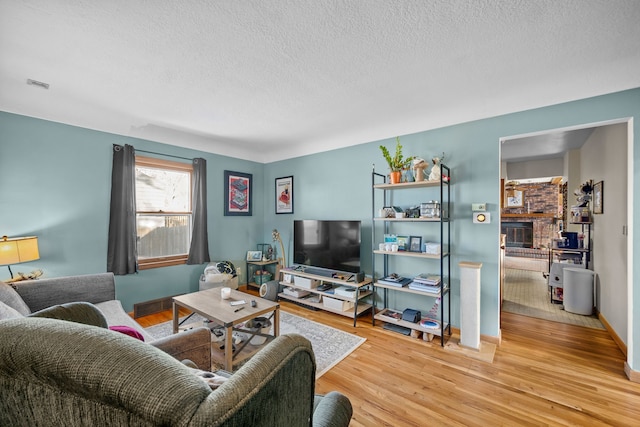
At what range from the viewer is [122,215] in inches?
128

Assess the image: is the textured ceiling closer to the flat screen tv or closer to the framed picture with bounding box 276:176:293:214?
the flat screen tv

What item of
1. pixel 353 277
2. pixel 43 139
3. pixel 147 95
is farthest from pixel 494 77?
pixel 43 139

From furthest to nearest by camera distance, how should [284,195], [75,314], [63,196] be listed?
1. [284,195]
2. [63,196]
3. [75,314]

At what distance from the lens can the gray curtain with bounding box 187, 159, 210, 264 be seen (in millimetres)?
3920

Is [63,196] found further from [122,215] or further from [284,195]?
[284,195]

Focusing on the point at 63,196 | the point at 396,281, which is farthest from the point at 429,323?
the point at 63,196

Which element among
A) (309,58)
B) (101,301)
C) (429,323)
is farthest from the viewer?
(429,323)

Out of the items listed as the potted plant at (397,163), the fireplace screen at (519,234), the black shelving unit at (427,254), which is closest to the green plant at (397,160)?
the potted plant at (397,163)

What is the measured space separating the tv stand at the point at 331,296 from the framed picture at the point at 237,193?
1431 mm

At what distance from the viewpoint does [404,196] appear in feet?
10.7

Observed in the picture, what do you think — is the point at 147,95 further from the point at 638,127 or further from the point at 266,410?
the point at 638,127

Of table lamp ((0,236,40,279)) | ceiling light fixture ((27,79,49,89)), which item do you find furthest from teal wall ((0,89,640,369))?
ceiling light fixture ((27,79,49,89))

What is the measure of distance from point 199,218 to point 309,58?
2.89 m

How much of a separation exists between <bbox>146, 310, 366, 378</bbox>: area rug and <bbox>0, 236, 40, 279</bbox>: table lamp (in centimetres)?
131
